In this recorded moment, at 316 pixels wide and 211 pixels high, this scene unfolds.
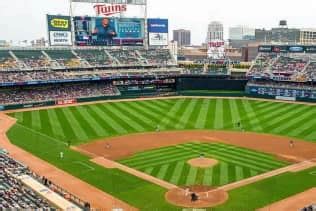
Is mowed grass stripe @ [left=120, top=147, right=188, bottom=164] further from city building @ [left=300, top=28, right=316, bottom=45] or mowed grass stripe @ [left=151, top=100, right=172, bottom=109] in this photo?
city building @ [left=300, top=28, right=316, bottom=45]

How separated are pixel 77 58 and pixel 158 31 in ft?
65.7

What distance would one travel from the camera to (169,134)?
47875 mm

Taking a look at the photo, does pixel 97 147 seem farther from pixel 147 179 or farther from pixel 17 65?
pixel 17 65

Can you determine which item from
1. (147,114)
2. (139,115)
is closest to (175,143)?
(139,115)

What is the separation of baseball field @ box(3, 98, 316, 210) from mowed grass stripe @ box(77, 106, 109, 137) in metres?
0.13

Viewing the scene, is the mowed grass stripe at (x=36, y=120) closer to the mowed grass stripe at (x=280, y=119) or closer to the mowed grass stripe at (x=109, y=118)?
the mowed grass stripe at (x=109, y=118)

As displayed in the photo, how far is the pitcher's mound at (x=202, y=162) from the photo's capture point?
35.1m

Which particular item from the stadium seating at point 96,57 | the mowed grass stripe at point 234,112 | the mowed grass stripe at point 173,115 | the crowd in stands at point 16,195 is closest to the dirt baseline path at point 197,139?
the mowed grass stripe at point 173,115

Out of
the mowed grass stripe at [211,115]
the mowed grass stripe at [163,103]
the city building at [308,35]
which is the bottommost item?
the mowed grass stripe at [211,115]

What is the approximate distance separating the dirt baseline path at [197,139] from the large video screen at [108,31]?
127 ft

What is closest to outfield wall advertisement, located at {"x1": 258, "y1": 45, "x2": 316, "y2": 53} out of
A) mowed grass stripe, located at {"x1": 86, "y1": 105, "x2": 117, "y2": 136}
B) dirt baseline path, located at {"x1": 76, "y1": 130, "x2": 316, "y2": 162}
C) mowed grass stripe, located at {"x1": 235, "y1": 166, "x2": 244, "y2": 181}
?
dirt baseline path, located at {"x1": 76, "y1": 130, "x2": 316, "y2": 162}

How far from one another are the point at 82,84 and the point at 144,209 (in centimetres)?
5416

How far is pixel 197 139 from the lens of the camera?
147ft

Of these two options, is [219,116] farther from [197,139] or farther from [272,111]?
[197,139]
